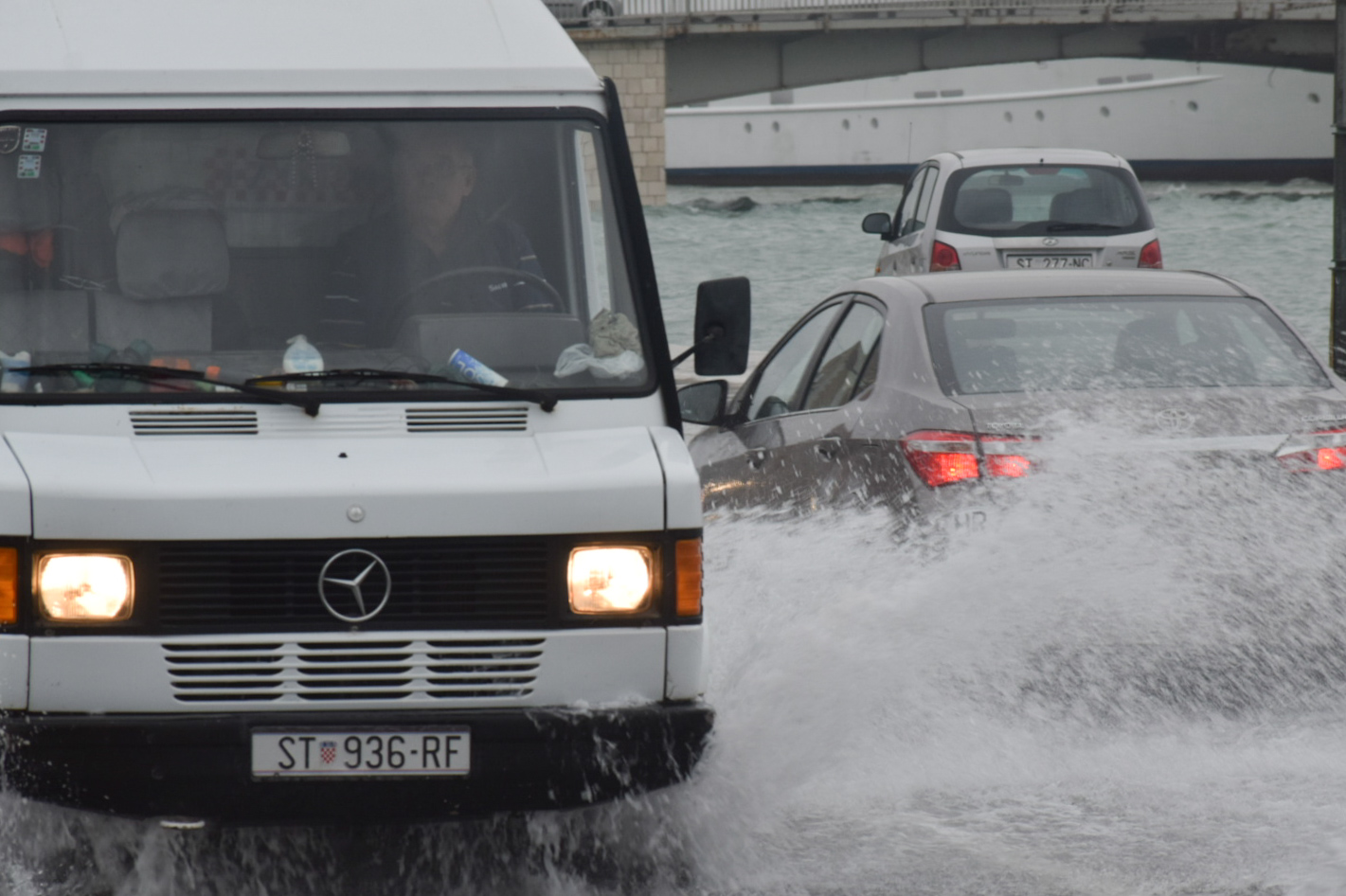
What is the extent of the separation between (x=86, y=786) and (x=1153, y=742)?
325cm

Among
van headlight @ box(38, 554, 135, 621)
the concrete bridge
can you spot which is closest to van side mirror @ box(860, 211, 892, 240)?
van headlight @ box(38, 554, 135, 621)

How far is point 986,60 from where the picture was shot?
176ft

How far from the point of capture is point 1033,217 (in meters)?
14.8

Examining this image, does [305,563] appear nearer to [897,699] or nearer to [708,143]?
[897,699]

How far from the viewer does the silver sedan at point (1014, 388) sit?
6.43 m

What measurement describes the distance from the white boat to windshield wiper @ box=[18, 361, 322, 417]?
203 ft

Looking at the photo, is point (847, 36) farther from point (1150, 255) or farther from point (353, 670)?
point (353, 670)

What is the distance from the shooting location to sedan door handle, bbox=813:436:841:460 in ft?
23.1

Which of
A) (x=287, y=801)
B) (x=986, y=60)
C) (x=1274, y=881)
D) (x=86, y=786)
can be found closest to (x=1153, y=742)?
(x=1274, y=881)

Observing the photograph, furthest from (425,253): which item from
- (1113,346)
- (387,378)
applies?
(1113,346)

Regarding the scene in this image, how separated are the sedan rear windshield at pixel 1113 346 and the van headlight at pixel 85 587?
315 centimetres

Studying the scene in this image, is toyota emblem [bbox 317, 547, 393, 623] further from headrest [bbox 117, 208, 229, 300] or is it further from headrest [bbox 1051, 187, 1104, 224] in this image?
headrest [bbox 1051, 187, 1104, 224]

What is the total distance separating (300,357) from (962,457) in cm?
237

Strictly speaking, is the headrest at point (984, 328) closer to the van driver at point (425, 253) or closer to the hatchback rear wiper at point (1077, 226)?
the van driver at point (425, 253)
